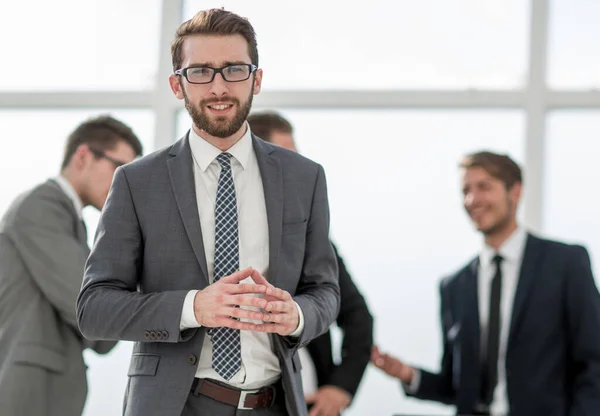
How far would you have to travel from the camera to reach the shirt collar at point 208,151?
2133 mm

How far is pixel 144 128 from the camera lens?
521 cm

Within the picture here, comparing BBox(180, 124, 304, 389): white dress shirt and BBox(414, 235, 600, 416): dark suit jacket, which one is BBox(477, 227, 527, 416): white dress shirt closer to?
BBox(414, 235, 600, 416): dark suit jacket

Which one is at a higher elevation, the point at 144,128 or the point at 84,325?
the point at 144,128

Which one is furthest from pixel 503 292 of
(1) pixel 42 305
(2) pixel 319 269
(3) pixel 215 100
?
(3) pixel 215 100

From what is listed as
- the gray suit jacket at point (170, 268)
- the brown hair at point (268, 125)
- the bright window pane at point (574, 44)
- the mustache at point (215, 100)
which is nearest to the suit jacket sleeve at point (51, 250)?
the brown hair at point (268, 125)

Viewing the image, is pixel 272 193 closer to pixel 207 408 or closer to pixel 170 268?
pixel 170 268

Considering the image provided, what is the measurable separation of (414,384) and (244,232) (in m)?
2.32

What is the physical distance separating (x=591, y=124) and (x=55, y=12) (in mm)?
3138

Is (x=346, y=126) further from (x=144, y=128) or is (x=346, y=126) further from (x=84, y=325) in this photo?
(x=84, y=325)

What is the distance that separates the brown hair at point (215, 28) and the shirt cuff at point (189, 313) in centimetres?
57

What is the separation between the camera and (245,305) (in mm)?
1839

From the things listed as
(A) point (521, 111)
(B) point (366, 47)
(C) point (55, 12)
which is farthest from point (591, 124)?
(C) point (55, 12)

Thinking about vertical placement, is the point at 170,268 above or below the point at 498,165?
below

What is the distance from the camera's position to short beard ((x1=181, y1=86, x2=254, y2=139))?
2.07m
